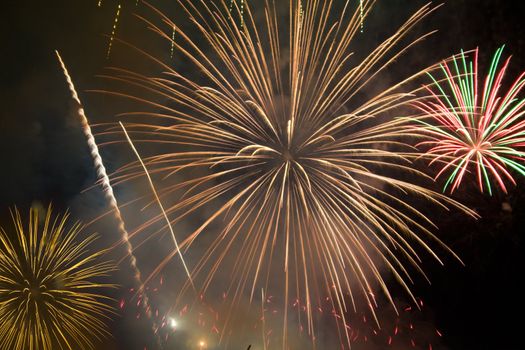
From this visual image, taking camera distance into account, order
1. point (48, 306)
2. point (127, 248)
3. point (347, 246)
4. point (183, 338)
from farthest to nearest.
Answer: point (183, 338)
point (48, 306)
point (127, 248)
point (347, 246)

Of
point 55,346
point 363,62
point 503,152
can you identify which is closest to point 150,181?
point 363,62

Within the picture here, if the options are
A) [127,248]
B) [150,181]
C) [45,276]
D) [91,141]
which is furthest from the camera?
[45,276]

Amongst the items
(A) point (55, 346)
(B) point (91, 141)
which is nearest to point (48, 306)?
(B) point (91, 141)

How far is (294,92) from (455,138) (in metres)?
4.84

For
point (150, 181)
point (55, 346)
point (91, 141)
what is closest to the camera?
point (150, 181)

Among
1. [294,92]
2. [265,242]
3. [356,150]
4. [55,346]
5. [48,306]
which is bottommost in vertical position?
[55,346]

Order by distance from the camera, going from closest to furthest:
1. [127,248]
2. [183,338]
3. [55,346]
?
[127,248], [55,346], [183,338]

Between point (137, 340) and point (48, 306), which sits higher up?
point (48, 306)

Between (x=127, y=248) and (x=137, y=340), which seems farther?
(x=137, y=340)

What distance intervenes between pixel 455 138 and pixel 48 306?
20576 mm

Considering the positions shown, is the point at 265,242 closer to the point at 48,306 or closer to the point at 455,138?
the point at 455,138

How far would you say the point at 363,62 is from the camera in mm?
10680

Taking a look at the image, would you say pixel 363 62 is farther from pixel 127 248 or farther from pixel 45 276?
pixel 45 276

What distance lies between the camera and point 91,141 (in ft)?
37.0
